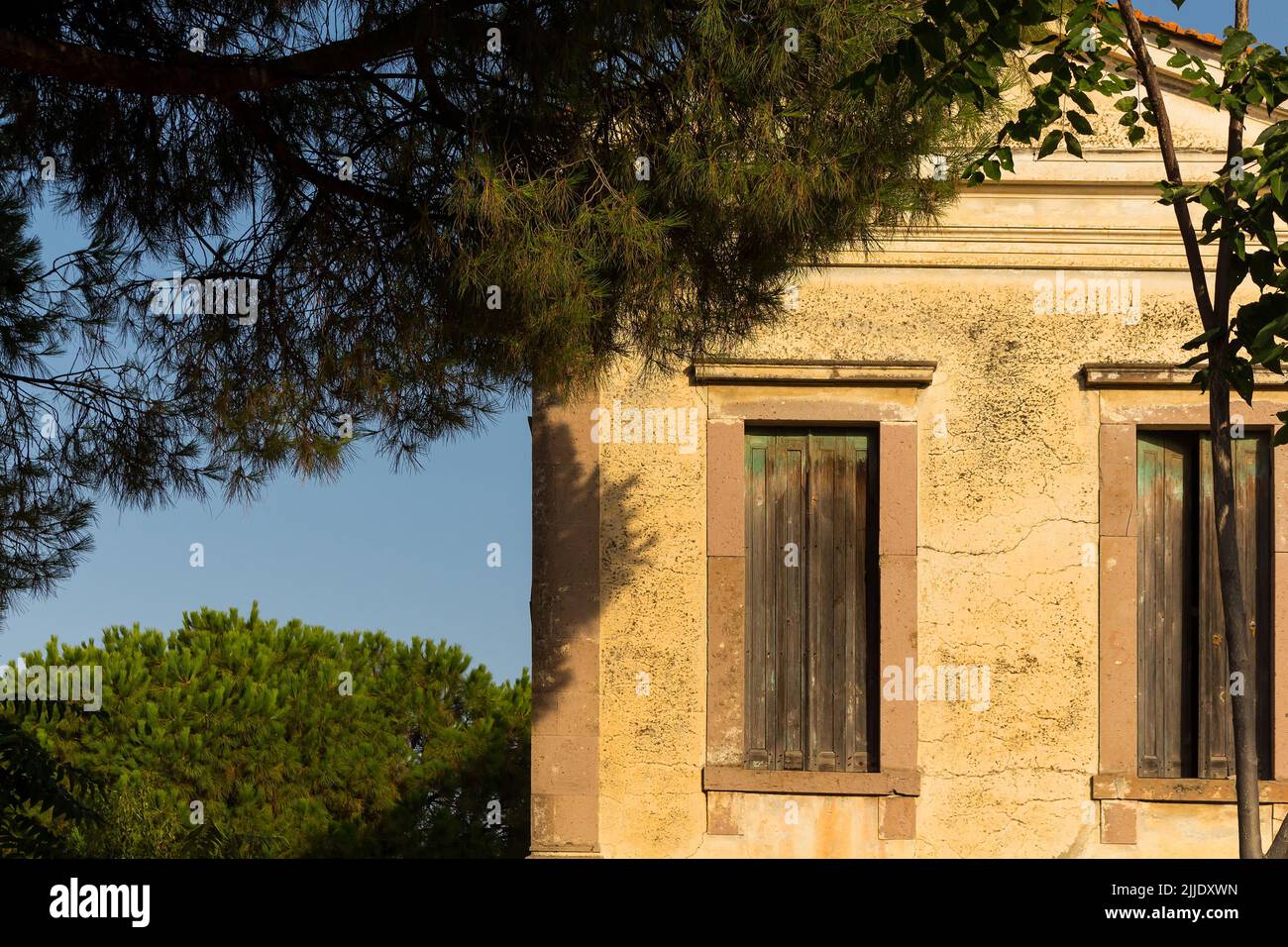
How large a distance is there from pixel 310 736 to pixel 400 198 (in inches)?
324

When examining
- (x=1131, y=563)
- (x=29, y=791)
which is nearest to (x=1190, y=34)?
(x=1131, y=563)

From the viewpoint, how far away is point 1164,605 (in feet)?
27.4

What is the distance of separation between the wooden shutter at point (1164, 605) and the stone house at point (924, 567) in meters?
0.02

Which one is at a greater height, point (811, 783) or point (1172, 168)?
point (1172, 168)

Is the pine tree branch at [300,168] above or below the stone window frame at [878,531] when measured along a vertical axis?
above

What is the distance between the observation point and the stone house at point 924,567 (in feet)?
26.3

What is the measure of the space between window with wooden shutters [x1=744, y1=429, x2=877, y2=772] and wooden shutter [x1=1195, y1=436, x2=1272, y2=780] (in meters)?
1.92

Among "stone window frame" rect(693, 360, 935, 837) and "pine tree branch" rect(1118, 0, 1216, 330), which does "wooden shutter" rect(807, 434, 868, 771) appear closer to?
"stone window frame" rect(693, 360, 935, 837)

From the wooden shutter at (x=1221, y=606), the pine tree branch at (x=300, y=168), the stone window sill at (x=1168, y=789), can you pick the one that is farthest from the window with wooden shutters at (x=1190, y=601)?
the pine tree branch at (x=300, y=168)

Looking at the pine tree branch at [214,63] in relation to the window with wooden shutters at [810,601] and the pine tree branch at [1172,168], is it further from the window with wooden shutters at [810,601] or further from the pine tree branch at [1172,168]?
the window with wooden shutters at [810,601]

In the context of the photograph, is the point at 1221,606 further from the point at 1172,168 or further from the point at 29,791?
the point at 29,791

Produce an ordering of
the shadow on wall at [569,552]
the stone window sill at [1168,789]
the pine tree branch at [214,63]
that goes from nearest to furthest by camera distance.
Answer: the pine tree branch at [214,63] < the stone window sill at [1168,789] < the shadow on wall at [569,552]
